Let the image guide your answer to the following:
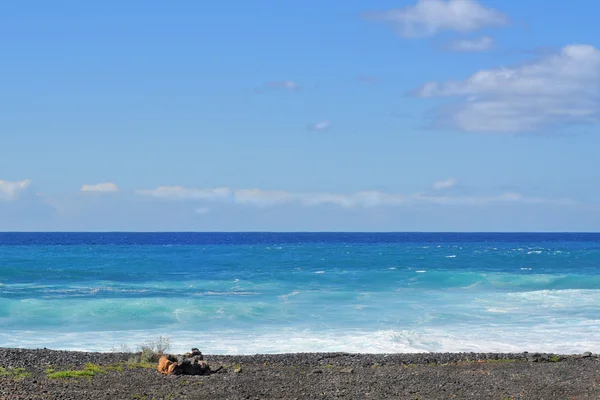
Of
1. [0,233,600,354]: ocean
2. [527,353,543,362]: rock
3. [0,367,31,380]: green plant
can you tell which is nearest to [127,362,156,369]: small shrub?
[0,367,31,380]: green plant

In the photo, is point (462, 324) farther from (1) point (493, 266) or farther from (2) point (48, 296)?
(1) point (493, 266)

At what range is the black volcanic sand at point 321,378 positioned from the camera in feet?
44.1

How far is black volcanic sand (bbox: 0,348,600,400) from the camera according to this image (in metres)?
13.5

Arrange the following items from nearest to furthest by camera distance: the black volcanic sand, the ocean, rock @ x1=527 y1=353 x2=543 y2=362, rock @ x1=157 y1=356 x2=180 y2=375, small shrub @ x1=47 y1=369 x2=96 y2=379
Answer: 1. the black volcanic sand
2. small shrub @ x1=47 y1=369 x2=96 y2=379
3. rock @ x1=157 y1=356 x2=180 y2=375
4. rock @ x1=527 y1=353 x2=543 y2=362
5. the ocean

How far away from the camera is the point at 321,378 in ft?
49.5

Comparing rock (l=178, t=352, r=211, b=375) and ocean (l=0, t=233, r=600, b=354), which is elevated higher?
rock (l=178, t=352, r=211, b=375)

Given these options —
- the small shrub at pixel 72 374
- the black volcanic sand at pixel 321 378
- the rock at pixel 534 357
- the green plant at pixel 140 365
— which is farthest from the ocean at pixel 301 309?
the small shrub at pixel 72 374

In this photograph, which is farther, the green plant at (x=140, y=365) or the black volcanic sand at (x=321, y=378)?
the green plant at (x=140, y=365)

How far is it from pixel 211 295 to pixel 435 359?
19.8 meters

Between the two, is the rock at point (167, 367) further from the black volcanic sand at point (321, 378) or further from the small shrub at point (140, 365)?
the small shrub at point (140, 365)

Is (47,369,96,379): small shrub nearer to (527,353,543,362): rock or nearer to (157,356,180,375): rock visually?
(157,356,180,375): rock

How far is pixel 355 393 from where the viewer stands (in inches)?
538

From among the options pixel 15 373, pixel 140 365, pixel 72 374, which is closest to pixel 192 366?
pixel 140 365

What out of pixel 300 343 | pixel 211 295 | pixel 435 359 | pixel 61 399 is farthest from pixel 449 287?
pixel 61 399
